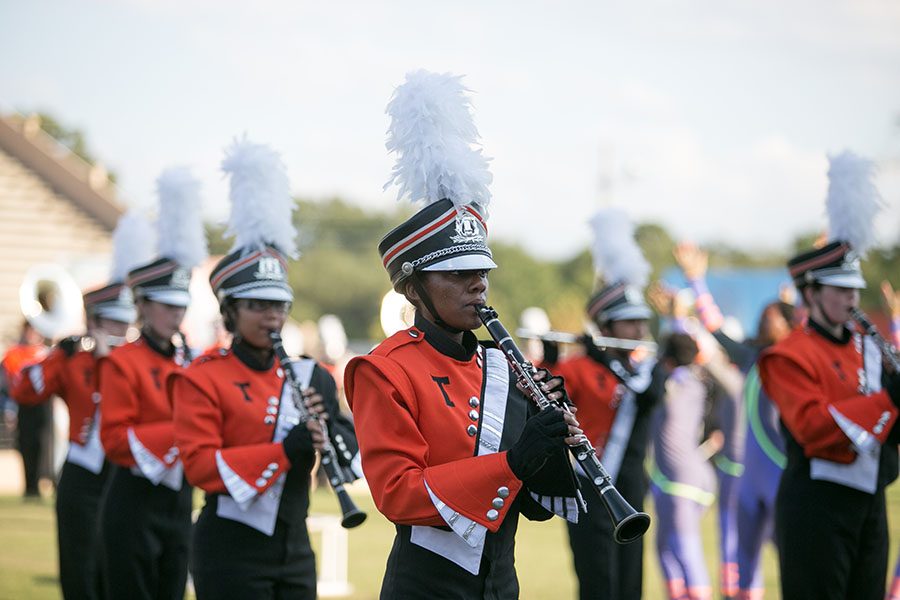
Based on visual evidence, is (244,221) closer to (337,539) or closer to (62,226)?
(337,539)

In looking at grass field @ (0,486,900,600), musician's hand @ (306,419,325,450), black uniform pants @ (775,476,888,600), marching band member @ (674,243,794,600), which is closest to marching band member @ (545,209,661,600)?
marching band member @ (674,243,794,600)

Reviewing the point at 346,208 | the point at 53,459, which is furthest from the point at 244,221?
the point at 346,208

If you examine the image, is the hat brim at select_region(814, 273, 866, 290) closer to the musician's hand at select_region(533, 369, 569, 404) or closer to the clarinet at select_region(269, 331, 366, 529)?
the clarinet at select_region(269, 331, 366, 529)

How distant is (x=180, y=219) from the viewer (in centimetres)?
736

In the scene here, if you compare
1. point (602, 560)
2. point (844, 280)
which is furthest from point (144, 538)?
point (844, 280)

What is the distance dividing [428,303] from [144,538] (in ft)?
9.85

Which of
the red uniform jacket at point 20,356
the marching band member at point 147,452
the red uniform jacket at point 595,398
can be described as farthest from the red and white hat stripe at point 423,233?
the red uniform jacket at point 20,356

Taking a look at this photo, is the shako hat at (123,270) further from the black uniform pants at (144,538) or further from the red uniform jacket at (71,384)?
the black uniform pants at (144,538)

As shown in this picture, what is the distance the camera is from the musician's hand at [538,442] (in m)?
3.47

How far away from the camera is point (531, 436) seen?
350cm

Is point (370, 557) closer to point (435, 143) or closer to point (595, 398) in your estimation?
point (595, 398)

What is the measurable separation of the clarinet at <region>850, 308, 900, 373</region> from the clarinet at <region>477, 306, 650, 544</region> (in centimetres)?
296

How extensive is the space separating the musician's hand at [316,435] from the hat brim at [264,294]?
2.45ft

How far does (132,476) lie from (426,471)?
3.27m
